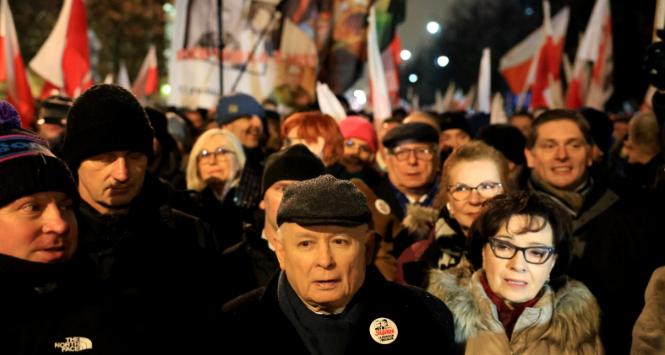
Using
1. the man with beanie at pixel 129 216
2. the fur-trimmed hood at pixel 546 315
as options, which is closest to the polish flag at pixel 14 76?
the man with beanie at pixel 129 216

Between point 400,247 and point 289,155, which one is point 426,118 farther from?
point 289,155

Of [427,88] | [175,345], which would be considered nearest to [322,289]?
[175,345]

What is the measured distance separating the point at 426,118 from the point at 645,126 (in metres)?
2.04

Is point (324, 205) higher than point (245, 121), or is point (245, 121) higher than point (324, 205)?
point (324, 205)

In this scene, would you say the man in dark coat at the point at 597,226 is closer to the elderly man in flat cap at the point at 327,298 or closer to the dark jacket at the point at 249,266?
the elderly man in flat cap at the point at 327,298

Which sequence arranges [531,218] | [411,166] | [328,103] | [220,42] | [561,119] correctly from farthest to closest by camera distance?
[220,42] < [328,103] < [411,166] < [561,119] < [531,218]

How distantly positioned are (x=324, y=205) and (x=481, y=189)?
169cm

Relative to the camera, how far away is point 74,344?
2.81 meters

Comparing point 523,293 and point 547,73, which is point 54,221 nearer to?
point 523,293

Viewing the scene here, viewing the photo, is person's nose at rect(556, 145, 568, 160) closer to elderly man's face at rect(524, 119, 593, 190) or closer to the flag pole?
elderly man's face at rect(524, 119, 593, 190)

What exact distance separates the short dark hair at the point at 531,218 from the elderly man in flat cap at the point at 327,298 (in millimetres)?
765

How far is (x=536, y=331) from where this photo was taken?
11.6 ft

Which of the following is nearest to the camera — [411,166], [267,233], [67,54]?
[267,233]

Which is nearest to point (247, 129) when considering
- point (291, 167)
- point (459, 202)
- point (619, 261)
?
point (291, 167)
